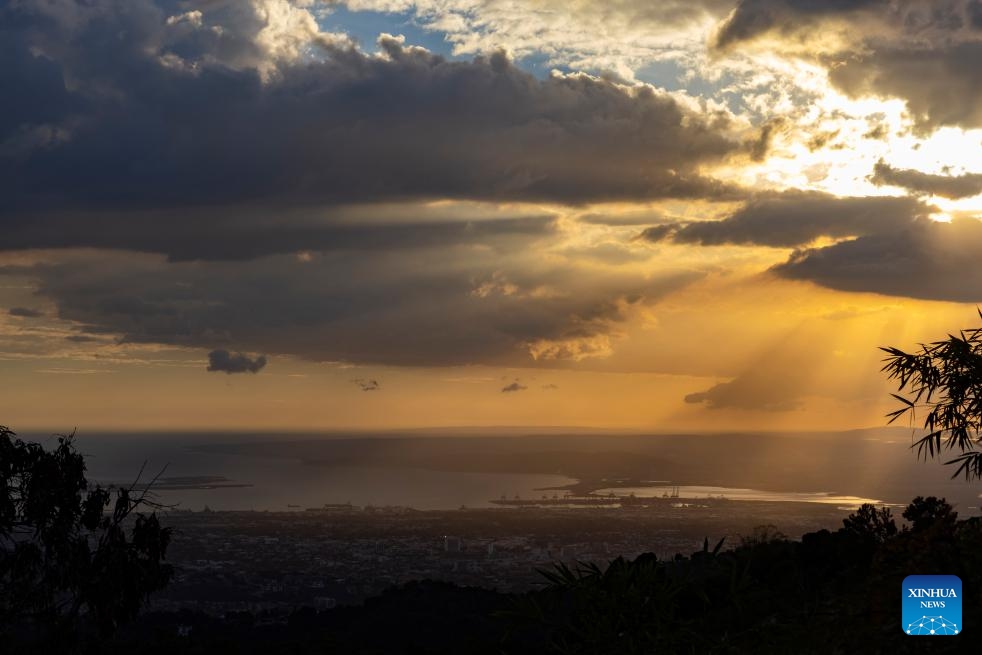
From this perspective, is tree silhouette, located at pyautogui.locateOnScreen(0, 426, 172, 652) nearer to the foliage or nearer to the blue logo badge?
the blue logo badge

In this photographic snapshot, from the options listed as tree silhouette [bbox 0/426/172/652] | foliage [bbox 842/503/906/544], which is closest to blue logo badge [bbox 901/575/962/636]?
tree silhouette [bbox 0/426/172/652]

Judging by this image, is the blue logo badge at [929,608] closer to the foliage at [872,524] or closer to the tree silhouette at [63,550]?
the tree silhouette at [63,550]

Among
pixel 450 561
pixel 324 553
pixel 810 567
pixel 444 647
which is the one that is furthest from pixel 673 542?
pixel 810 567

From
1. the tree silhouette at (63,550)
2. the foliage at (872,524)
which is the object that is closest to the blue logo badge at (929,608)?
the tree silhouette at (63,550)

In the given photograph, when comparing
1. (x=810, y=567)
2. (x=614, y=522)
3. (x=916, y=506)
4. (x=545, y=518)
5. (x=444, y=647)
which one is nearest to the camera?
(x=810, y=567)

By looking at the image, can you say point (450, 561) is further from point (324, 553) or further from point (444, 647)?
point (444, 647)

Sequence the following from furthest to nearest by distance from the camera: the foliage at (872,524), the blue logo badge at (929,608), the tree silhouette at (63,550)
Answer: the foliage at (872,524) < the tree silhouette at (63,550) < the blue logo badge at (929,608)

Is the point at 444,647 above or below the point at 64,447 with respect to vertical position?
below

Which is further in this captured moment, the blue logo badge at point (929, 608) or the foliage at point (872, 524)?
the foliage at point (872, 524)
